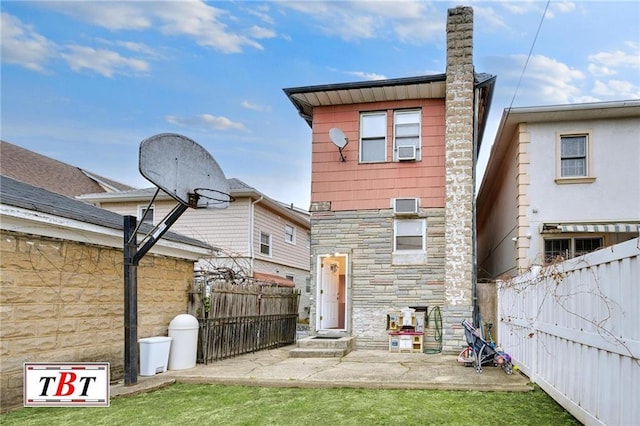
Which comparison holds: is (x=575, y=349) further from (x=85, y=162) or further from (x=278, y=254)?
(x=85, y=162)

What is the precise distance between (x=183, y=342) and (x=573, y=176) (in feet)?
29.1

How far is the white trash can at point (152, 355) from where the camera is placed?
8039 millimetres

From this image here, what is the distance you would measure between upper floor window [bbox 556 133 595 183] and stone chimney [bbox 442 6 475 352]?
192 cm

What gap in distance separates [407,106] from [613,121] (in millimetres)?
4527

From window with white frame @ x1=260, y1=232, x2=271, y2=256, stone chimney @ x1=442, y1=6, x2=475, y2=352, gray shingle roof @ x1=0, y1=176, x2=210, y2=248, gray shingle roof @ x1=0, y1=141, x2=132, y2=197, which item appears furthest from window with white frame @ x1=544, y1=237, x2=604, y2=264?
gray shingle roof @ x1=0, y1=141, x2=132, y2=197

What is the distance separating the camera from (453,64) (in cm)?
1153

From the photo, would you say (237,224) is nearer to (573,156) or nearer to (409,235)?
(409,235)

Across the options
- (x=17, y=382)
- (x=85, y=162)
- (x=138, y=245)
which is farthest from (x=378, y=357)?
(x=85, y=162)

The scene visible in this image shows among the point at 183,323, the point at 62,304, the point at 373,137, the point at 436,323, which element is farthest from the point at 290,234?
the point at 62,304

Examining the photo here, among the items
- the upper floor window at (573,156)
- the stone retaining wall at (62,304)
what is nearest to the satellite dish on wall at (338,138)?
the upper floor window at (573,156)

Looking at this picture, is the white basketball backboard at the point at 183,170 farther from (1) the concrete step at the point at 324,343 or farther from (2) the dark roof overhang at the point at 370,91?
(2) the dark roof overhang at the point at 370,91

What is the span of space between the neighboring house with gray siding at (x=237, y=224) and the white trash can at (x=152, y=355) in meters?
9.15

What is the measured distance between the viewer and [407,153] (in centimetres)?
1214

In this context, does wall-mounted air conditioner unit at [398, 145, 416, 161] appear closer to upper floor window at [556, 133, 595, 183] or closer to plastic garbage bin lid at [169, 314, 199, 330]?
upper floor window at [556, 133, 595, 183]
